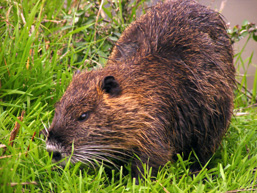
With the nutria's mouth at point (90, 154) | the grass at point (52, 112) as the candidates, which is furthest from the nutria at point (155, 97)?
the grass at point (52, 112)

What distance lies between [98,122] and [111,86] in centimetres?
28

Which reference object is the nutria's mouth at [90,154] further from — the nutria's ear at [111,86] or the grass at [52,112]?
the nutria's ear at [111,86]

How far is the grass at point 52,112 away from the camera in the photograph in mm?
2617

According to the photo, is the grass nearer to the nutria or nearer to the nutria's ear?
the nutria

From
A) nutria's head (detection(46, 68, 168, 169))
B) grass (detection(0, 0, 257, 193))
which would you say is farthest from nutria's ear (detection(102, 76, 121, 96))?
grass (detection(0, 0, 257, 193))

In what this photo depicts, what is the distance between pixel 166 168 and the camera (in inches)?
117

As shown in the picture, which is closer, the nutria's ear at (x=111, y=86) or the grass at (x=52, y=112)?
the grass at (x=52, y=112)

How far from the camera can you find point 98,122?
8.77 feet

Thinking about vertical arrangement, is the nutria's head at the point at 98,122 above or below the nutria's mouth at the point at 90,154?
above

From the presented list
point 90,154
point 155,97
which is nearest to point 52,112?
point 90,154

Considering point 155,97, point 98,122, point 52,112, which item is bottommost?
point 52,112

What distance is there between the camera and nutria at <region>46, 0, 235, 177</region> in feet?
8.77

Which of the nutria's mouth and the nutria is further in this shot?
the nutria

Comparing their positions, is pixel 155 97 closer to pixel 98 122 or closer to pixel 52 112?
pixel 98 122
